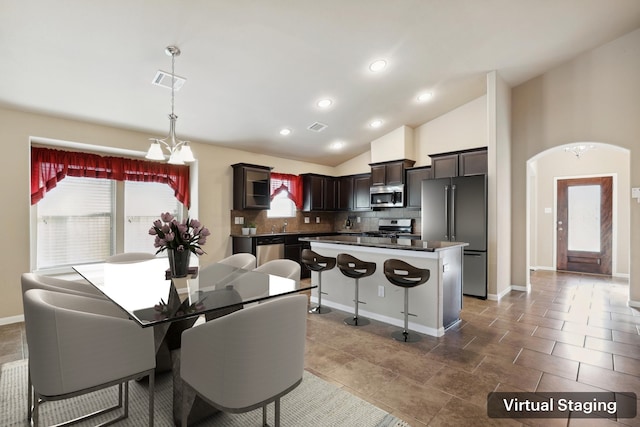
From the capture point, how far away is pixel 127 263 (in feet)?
10.2

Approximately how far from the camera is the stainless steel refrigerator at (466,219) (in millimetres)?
4625

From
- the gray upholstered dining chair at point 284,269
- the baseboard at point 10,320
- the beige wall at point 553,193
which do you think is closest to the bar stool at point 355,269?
the gray upholstered dining chair at point 284,269

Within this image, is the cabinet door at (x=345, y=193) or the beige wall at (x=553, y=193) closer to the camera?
the beige wall at (x=553, y=193)

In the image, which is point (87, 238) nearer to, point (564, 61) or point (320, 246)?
point (320, 246)

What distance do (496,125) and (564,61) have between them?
1490 millimetres

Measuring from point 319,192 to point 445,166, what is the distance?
111 inches

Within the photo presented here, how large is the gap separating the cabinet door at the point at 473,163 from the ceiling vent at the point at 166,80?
4.28 meters

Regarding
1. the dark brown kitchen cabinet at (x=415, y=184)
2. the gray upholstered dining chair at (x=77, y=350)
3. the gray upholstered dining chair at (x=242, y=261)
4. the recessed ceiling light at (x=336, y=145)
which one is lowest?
the gray upholstered dining chair at (x=77, y=350)

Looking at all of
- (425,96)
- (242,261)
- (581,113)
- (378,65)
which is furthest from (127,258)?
(581,113)

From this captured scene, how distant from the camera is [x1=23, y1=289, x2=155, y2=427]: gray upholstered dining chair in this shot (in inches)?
58.9

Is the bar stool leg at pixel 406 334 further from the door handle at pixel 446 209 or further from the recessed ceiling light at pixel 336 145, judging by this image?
the recessed ceiling light at pixel 336 145

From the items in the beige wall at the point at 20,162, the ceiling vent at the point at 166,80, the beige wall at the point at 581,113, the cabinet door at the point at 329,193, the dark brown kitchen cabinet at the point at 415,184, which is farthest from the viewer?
the cabinet door at the point at 329,193

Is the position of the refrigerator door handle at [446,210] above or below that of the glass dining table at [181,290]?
above

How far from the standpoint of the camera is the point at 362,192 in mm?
6973
